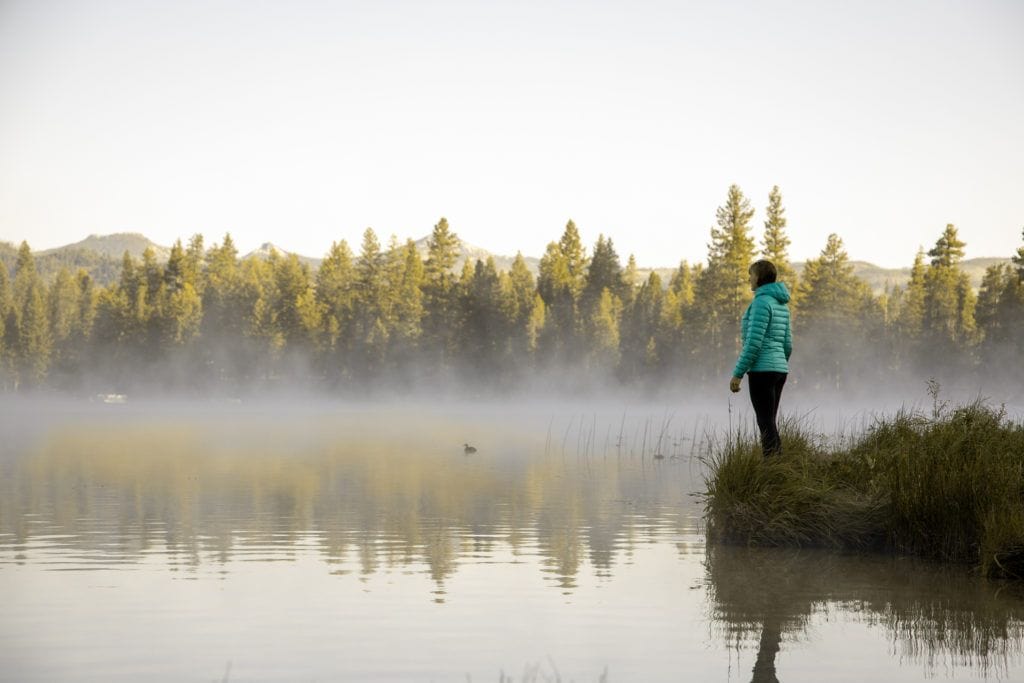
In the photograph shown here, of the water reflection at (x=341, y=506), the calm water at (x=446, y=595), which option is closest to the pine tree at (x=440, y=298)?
the water reflection at (x=341, y=506)

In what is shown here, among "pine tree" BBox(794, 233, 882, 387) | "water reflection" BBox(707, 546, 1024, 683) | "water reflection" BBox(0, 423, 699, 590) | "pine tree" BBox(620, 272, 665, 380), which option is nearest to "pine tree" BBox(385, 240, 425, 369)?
"pine tree" BBox(620, 272, 665, 380)

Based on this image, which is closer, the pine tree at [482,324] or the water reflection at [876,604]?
the water reflection at [876,604]

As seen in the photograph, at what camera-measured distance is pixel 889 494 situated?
40.0ft

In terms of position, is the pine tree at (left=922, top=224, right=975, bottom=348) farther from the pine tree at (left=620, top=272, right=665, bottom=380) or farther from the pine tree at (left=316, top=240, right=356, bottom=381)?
the pine tree at (left=316, top=240, right=356, bottom=381)

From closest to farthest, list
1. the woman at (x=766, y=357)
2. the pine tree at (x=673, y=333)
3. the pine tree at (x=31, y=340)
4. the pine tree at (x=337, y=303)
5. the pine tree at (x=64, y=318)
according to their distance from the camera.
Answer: the woman at (x=766, y=357) → the pine tree at (x=673, y=333) → the pine tree at (x=337, y=303) → the pine tree at (x=64, y=318) → the pine tree at (x=31, y=340)

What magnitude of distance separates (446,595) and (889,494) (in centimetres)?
512

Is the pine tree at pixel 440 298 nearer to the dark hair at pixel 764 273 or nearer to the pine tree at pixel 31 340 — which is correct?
the pine tree at pixel 31 340

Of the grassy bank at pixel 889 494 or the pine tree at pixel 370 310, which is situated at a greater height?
the pine tree at pixel 370 310

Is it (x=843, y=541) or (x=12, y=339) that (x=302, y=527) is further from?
(x=12, y=339)

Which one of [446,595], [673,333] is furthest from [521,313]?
[446,595]

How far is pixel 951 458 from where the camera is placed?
12.0m

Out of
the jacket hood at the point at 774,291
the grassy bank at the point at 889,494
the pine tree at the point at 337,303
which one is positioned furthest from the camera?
the pine tree at the point at 337,303

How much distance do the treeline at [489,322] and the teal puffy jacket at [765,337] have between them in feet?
229

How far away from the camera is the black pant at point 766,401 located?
43.4 ft
